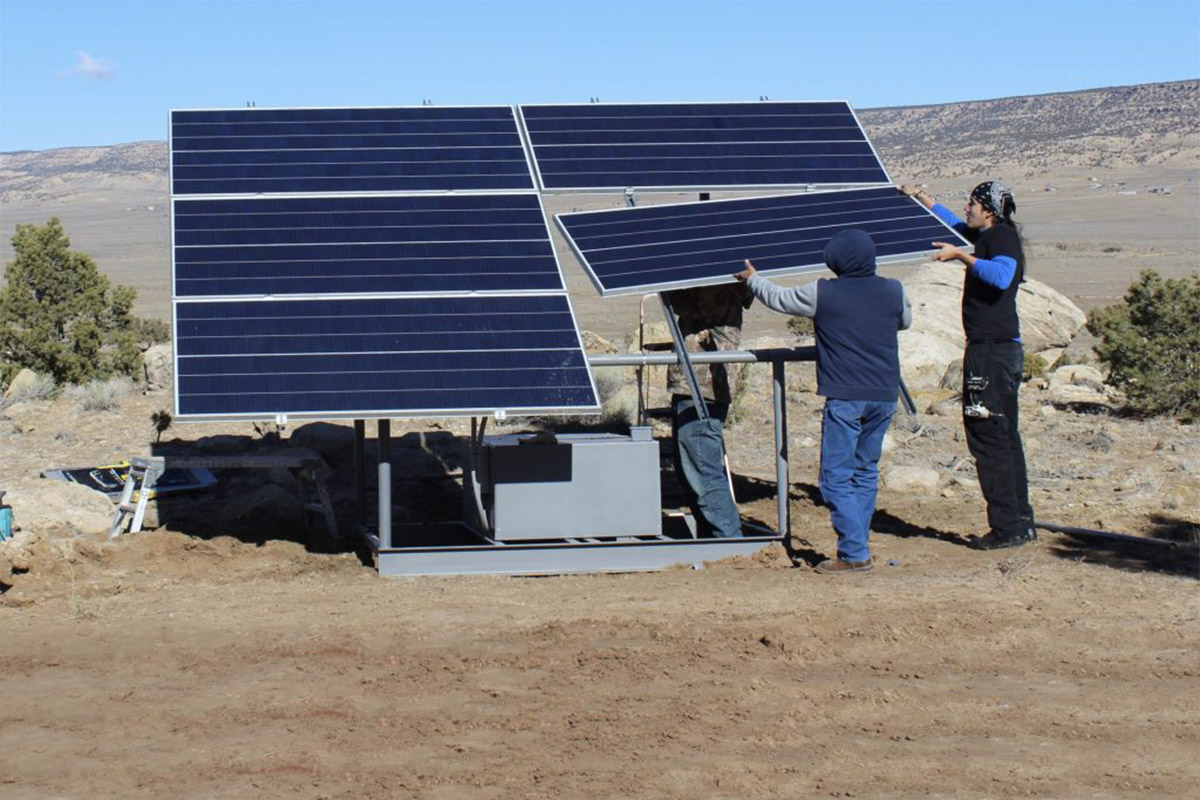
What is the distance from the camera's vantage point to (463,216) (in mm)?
10508

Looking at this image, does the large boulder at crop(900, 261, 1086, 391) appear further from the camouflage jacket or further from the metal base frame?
the metal base frame

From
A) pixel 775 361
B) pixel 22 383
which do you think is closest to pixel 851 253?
pixel 775 361

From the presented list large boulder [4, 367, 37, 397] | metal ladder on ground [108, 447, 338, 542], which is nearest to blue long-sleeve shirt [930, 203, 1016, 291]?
metal ladder on ground [108, 447, 338, 542]

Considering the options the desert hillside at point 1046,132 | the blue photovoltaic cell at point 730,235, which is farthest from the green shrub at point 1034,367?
the desert hillside at point 1046,132

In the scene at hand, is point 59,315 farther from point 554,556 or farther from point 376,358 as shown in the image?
point 554,556

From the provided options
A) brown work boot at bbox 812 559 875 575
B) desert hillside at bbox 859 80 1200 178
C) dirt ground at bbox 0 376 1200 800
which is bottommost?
dirt ground at bbox 0 376 1200 800

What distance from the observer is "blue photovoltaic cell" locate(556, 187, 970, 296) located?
9812mm

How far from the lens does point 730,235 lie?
10.5 meters

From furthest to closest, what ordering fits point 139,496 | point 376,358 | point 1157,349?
point 1157,349, point 139,496, point 376,358

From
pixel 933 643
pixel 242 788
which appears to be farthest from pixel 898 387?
pixel 242 788

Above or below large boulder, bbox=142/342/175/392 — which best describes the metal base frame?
below

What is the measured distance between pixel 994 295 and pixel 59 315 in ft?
44.3

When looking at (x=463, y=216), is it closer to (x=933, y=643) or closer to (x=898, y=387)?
(x=898, y=387)

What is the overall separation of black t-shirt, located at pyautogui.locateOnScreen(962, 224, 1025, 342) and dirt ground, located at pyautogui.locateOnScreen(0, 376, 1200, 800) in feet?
4.76
